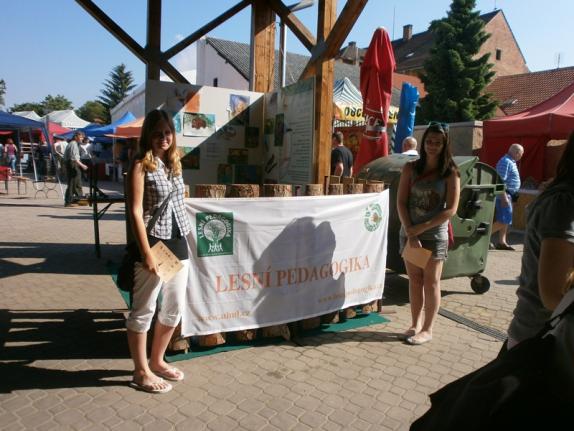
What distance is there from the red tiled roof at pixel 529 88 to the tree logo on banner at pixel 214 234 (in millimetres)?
38124

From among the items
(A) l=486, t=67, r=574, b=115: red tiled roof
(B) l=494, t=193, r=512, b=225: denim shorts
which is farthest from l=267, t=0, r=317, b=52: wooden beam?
(A) l=486, t=67, r=574, b=115: red tiled roof

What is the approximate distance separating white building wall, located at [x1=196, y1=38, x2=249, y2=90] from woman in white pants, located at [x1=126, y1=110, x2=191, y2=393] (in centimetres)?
3006

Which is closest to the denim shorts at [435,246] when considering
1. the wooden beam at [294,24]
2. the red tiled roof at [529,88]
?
the wooden beam at [294,24]

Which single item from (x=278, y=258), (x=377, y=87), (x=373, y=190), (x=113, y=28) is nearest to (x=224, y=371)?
(x=278, y=258)

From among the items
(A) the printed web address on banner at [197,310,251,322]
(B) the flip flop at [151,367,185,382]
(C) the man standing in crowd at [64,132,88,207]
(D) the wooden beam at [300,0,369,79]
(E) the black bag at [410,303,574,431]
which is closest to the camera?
(E) the black bag at [410,303,574,431]

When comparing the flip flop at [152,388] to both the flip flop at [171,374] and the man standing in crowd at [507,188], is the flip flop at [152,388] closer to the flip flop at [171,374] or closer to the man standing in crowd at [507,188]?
the flip flop at [171,374]

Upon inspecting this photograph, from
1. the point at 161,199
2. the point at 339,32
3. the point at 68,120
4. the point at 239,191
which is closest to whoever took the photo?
the point at 161,199

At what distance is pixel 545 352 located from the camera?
1.25 metres

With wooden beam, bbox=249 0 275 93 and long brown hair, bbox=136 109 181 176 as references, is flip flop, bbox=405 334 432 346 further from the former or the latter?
wooden beam, bbox=249 0 275 93

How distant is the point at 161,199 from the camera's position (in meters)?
3.10

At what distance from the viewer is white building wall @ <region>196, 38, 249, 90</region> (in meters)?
33.2

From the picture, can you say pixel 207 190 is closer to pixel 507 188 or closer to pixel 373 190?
pixel 373 190

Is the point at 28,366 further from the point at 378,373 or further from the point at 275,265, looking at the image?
the point at 378,373

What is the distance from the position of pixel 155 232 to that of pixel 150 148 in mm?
561
